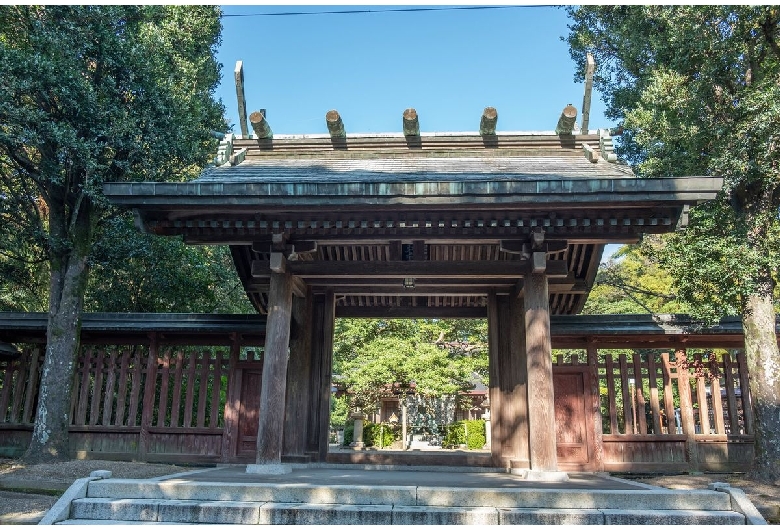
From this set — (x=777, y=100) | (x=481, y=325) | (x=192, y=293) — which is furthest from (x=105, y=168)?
(x=481, y=325)

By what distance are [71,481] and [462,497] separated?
653 centimetres

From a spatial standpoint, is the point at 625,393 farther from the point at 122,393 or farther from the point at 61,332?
the point at 61,332

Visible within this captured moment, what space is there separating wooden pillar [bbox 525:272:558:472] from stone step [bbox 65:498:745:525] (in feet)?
7.72

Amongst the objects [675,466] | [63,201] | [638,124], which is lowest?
[675,466]

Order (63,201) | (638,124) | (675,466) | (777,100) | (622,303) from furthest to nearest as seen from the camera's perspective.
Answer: (622,303) → (638,124) → (63,201) → (675,466) → (777,100)

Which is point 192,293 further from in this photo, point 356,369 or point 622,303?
point 622,303

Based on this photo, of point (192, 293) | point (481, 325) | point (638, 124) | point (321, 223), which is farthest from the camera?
point (481, 325)

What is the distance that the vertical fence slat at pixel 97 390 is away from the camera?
11.2m

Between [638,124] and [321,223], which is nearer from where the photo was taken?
[321,223]

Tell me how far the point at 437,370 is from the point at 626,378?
12053 mm

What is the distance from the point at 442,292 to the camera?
429 inches

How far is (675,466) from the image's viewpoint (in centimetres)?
1061

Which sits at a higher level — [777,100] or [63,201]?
[777,100]

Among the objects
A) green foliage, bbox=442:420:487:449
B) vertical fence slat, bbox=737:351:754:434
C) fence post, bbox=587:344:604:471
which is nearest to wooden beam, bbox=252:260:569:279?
fence post, bbox=587:344:604:471
